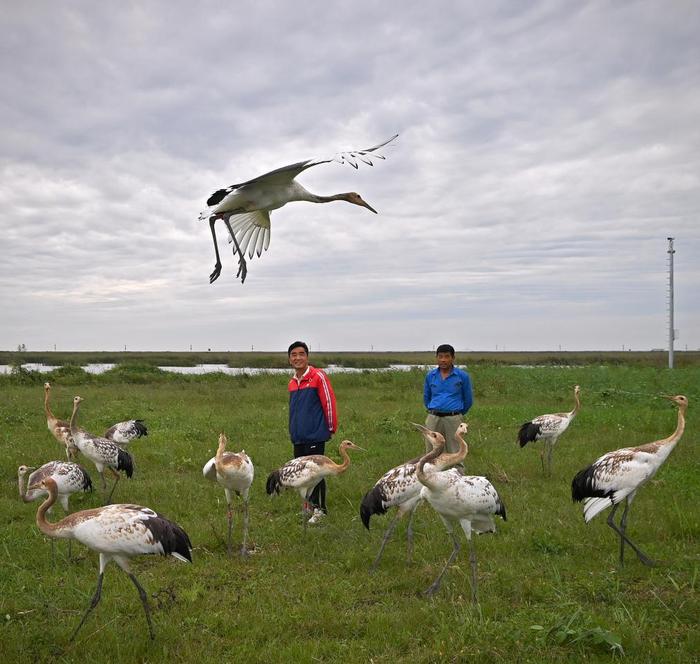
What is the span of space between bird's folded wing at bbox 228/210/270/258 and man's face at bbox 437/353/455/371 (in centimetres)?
475

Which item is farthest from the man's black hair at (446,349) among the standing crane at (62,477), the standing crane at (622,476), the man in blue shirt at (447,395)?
the standing crane at (62,477)

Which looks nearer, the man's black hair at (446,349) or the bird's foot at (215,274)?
the bird's foot at (215,274)

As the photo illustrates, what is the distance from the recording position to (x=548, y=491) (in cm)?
1104

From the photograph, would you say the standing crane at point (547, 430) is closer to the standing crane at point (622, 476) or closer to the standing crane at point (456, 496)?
the standing crane at point (622, 476)

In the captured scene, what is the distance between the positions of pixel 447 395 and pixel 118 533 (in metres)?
5.28

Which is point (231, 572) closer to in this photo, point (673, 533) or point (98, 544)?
point (98, 544)

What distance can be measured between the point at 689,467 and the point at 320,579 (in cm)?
777

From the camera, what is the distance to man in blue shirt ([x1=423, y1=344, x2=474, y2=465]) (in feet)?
33.0

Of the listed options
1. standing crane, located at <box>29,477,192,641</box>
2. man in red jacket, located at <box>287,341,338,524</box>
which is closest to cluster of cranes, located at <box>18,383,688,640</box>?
standing crane, located at <box>29,477,192,641</box>

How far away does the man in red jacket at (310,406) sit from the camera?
987cm

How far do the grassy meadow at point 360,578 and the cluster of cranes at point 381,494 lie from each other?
316 mm

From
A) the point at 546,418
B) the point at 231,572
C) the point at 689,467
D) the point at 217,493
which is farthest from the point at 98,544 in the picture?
the point at 689,467

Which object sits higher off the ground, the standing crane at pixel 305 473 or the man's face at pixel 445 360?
the man's face at pixel 445 360

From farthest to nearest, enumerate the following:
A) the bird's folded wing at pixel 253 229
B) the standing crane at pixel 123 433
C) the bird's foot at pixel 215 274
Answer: the standing crane at pixel 123 433 → the bird's folded wing at pixel 253 229 → the bird's foot at pixel 215 274
